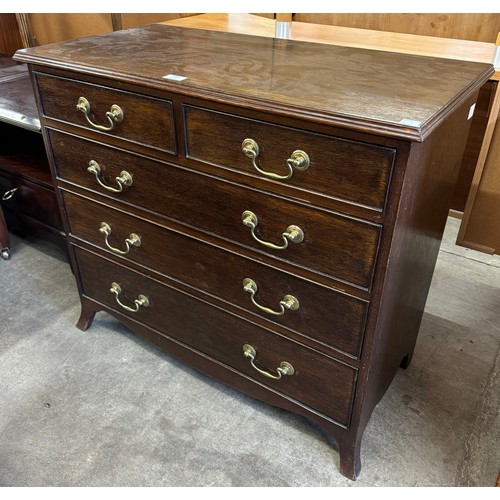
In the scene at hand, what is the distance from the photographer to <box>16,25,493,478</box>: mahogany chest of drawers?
0.90m

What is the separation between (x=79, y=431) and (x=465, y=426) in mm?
1040

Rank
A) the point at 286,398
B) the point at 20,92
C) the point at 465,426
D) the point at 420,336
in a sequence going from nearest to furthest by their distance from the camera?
the point at 286,398 → the point at 465,426 → the point at 420,336 → the point at 20,92

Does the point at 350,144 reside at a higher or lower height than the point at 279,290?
higher

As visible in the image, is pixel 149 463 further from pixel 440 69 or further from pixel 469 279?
pixel 469 279

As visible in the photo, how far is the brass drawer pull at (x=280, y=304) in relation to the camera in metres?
1.10

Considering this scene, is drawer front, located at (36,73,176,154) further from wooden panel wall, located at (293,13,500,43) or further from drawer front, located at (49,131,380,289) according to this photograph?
wooden panel wall, located at (293,13,500,43)

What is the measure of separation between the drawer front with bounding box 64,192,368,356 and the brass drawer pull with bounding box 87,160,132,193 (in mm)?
73

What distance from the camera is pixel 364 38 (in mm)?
1971

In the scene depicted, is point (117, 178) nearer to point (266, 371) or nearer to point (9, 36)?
point (266, 371)

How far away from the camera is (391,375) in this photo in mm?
1366

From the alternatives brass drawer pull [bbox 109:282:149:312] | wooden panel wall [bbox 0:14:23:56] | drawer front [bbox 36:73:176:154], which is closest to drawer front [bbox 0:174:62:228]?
brass drawer pull [bbox 109:282:149:312]

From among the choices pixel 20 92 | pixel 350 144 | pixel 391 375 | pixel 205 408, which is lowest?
pixel 205 408
